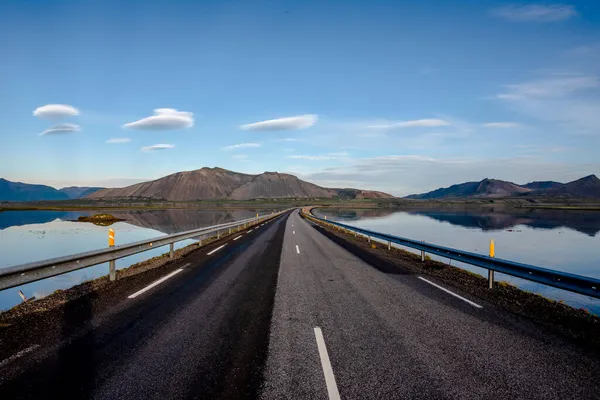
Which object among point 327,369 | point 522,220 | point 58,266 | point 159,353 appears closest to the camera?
point 327,369

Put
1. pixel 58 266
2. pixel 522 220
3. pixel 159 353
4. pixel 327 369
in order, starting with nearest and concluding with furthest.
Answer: pixel 327 369 → pixel 159 353 → pixel 58 266 → pixel 522 220

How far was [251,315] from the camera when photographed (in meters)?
6.30

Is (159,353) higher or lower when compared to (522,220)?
higher

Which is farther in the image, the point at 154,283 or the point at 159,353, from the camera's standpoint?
the point at 154,283

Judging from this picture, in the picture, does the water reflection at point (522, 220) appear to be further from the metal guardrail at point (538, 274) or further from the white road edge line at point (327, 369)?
the white road edge line at point (327, 369)

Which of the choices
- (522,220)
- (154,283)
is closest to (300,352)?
(154,283)

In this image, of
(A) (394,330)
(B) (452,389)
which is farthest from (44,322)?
(B) (452,389)

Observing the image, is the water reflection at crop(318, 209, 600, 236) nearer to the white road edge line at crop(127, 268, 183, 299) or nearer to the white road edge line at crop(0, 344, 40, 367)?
the white road edge line at crop(127, 268, 183, 299)

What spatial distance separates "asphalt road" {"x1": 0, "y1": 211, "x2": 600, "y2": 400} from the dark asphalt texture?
2cm

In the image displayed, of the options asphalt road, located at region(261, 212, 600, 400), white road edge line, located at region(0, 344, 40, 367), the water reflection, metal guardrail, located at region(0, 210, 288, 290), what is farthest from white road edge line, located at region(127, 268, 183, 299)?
the water reflection

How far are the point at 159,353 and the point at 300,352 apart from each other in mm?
1879

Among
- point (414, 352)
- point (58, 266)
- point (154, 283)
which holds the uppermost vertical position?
point (58, 266)

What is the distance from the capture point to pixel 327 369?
4148 millimetres

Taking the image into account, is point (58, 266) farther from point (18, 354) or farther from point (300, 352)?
point (300, 352)
